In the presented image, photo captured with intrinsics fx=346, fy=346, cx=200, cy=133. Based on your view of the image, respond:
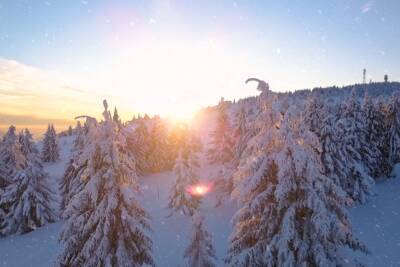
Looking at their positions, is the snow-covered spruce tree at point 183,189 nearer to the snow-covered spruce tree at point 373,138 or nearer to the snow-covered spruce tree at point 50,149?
the snow-covered spruce tree at point 373,138

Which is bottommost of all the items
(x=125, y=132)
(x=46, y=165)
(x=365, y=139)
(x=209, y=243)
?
(x=46, y=165)

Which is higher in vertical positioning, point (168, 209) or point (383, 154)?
point (383, 154)

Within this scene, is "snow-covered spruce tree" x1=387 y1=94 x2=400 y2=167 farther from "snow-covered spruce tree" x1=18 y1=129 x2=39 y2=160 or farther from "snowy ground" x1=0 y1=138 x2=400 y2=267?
"snow-covered spruce tree" x1=18 y1=129 x2=39 y2=160

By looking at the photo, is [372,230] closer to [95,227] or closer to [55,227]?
[95,227]

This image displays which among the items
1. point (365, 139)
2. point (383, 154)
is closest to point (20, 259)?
point (365, 139)

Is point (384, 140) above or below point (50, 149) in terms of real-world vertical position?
above


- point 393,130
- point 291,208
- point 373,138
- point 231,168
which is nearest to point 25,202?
point 231,168

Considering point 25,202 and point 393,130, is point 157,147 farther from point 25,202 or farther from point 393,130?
point 393,130

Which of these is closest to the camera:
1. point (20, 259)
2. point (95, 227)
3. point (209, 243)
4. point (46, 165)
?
point (95, 227)
